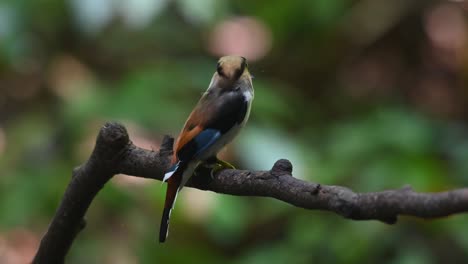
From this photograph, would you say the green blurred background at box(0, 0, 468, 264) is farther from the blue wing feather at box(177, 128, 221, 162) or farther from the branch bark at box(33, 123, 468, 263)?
the blue wing feather at box(177, 128, 221, 162)

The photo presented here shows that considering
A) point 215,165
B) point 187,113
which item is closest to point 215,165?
point 215,165

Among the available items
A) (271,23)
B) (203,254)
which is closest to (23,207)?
(203,254)

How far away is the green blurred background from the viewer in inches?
90.7

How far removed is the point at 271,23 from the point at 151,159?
64.7 inches

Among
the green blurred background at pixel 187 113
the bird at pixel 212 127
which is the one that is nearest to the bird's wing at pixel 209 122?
the bird at pixel 212 127

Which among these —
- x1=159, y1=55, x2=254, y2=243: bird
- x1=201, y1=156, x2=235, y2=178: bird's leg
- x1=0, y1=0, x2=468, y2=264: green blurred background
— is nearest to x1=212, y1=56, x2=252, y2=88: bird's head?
x1=159, y1=55, x2=254, y2=243: bird

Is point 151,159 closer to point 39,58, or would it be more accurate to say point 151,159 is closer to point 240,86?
point 240,86

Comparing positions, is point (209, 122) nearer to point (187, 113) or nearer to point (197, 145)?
point (197, 145)

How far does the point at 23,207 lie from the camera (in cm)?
233

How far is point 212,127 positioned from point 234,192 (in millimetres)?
149

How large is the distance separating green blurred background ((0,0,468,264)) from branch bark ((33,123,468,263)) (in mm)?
787

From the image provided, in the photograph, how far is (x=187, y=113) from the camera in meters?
2.37

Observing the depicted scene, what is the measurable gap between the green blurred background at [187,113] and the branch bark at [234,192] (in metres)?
0.79

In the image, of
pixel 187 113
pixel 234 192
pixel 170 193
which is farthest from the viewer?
pixel 187 113
